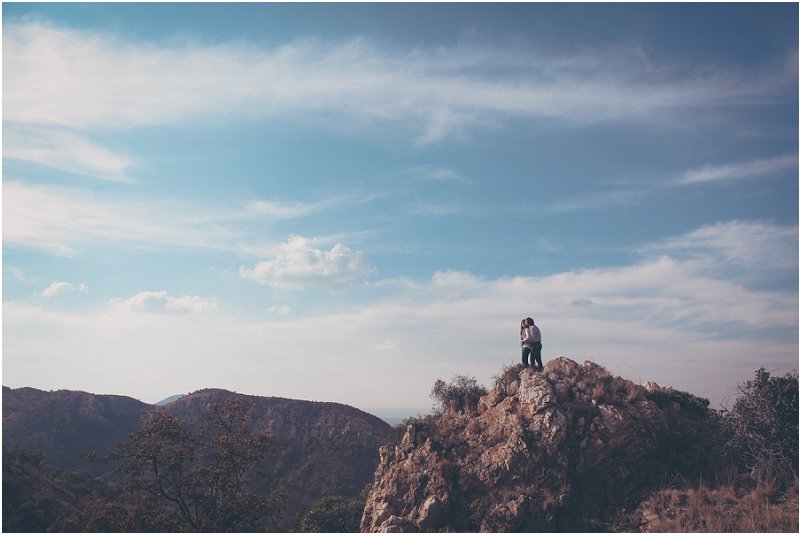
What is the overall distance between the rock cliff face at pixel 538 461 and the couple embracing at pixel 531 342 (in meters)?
0.84

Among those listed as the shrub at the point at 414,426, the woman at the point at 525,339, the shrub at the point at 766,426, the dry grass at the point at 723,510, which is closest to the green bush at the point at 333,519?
the shrub at the point at 414,426

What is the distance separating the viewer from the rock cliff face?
19.0m

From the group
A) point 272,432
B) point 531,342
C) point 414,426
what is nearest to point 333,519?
point 414,426

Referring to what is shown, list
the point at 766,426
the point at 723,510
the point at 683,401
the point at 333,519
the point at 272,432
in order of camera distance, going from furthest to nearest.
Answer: the point at 272,432, the point at 333,519, the point at 683,401, the point at 766,426, the point at 723,510

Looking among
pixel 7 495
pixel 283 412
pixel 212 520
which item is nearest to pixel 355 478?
pixel 283 412

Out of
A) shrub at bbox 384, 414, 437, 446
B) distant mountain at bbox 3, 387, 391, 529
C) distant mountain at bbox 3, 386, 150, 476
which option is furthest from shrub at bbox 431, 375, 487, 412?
distant mountain at bbox 3, 386, 150, 476

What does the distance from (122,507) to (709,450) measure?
2256 centimetres

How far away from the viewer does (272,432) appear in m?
69.5

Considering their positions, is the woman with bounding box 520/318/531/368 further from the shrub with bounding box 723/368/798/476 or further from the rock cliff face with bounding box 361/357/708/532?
the shrub with bounding box 723/368/798/476

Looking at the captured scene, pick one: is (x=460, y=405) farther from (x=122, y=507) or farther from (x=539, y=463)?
(x=122, y=507)

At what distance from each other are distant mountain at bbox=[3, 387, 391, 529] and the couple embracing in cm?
3628

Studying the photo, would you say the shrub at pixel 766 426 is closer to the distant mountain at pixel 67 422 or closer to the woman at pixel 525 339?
the woman at pixel 525 339

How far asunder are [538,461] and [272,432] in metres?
56.9

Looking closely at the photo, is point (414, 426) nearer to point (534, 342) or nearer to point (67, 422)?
point (534, 342)
